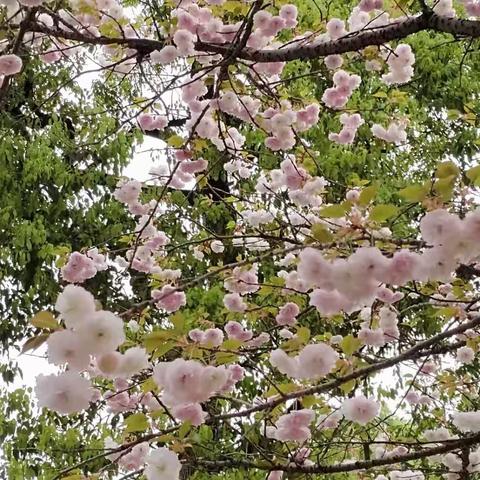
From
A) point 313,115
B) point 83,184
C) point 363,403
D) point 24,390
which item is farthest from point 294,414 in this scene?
point 83,184

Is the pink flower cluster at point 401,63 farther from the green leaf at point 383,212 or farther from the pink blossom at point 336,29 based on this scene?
the green leaf at point 383,212

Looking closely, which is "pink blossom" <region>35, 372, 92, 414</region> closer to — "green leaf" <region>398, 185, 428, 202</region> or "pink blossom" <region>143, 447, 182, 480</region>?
"pink blossom" <region>143, 447, 182, 480</region>

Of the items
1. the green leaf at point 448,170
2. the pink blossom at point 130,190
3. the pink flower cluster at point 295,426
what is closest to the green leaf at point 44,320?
the green leaf at point 448,170

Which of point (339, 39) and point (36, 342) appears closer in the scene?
point (36, 342)

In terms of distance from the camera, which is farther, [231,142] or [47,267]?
[47,267]

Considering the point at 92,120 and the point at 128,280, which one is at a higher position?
the point at 92,120

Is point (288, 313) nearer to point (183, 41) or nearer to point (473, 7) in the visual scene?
point (183, 41)

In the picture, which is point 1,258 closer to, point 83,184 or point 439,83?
point 83,184

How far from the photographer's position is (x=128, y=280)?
396 cm

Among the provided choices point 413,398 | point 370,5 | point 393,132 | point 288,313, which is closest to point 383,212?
point 288,313

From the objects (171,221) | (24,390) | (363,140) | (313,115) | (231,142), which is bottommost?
(24,390)

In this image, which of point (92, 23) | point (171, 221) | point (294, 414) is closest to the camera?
point (294, 414)

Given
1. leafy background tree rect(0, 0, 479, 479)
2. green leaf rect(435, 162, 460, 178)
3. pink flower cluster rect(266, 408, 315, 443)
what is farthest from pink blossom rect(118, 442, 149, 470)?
green leaf rect(435, 162, 460, 178)

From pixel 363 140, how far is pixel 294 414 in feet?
8.15
